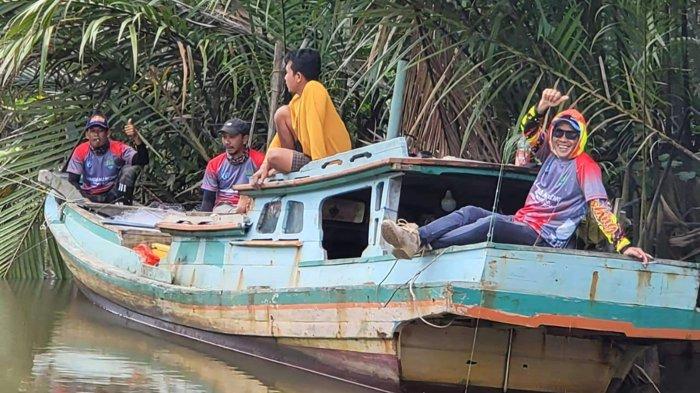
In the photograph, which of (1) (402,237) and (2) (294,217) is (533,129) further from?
(2) (294,217)

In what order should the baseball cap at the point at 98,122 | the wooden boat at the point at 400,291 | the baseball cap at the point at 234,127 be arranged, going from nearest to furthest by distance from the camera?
the wooden boat at the point at 400,291, the baseball cap at the point at 234,127, the baseball cap at the point at 98,122

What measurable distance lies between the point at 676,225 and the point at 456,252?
99.2 inches

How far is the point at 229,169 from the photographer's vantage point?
35.8 feet

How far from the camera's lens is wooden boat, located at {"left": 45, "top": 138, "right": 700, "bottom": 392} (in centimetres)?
641

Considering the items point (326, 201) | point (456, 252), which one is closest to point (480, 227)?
point (456, 252)

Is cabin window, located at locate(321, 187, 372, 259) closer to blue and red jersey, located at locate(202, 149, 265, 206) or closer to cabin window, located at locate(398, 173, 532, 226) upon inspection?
cabin window, located at locate(398, 173, 532, 226)

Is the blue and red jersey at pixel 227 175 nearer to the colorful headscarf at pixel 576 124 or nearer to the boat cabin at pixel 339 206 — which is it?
the boat cabin at pixel 339 206

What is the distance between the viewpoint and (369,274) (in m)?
7.45

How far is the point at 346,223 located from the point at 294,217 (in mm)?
467

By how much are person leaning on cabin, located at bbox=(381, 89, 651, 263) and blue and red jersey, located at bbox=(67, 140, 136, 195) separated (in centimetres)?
579

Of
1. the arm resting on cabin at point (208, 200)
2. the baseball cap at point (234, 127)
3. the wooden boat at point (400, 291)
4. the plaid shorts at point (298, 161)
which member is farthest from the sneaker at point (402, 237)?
the arm resting on cabin at point (208, 200)

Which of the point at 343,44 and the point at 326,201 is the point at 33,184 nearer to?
the point at 343,44

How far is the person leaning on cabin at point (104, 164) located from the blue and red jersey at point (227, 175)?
4.09ft

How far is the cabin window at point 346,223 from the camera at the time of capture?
8500 mm
